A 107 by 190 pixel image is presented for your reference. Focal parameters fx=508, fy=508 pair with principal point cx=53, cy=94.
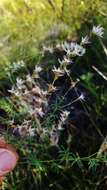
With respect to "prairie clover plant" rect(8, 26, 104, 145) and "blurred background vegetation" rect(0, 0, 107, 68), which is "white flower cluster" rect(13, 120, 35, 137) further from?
"blurred background vegetation" rect(0, 0, 107, 68)

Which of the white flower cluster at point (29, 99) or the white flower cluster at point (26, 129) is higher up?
the white flower cluster at point (29, 99)

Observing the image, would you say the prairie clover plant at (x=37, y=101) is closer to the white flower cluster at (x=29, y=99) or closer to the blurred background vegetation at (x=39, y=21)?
the white flower cluster at (x=29, y=99)

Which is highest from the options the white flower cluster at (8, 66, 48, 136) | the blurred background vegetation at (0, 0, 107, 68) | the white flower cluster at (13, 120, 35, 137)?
the blurred background vegetation at (0, 0, 107, 68)

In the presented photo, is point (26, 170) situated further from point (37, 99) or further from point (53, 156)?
point (37, 99)

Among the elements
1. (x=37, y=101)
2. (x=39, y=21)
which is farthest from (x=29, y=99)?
(x=39, y=21)

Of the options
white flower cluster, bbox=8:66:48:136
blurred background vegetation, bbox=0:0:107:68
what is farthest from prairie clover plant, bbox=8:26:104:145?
blurred background vegetation, bbox=0:0:107:68

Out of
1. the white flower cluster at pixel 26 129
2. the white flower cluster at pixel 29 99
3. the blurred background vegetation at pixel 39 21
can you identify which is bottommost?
the white flower cluster at pixel 26 129

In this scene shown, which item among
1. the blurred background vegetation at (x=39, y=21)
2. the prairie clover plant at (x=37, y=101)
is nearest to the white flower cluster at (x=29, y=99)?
the prairie clover plant at (x=37, y=101)

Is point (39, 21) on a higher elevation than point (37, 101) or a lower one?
higher

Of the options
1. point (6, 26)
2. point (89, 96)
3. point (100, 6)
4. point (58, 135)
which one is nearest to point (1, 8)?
point (6, 26)

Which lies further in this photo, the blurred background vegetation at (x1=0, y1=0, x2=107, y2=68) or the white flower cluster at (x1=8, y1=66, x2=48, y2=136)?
the blurred background vegetation at (x1=0, y1=0, x2=107, y2=68)

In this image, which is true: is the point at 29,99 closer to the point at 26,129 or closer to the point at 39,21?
the point at 26,129
